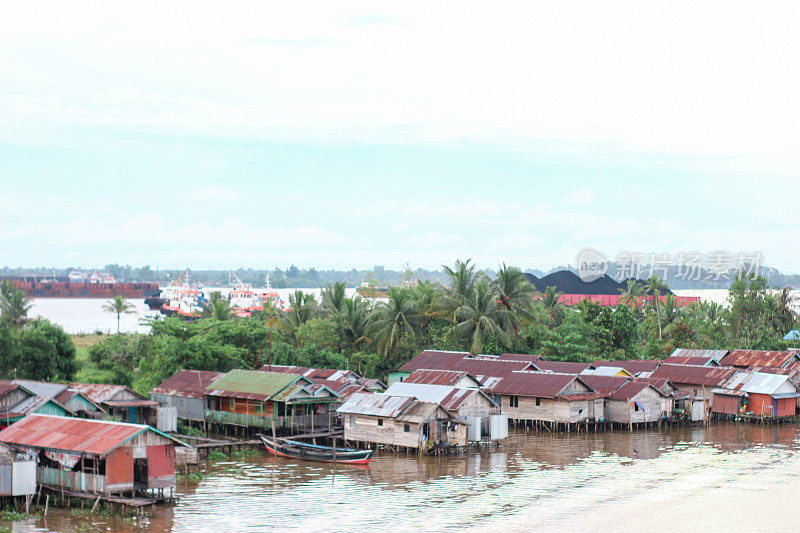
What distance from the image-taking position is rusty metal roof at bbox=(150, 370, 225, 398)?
51.6m

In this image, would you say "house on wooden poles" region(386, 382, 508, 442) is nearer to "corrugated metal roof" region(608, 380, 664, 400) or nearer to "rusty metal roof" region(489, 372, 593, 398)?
"rusty metal roof" region(489, 372, 593, 398)

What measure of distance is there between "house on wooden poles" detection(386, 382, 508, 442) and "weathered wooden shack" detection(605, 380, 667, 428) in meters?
9.15

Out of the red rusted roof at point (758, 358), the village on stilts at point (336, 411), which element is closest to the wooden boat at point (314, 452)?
the village on stilts at point (336, 411)

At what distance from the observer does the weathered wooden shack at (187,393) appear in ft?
168

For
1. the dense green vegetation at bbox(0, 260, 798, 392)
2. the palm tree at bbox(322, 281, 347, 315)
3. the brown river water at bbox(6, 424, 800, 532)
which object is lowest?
the brown river water at bbox(6, 424, 800, 532)

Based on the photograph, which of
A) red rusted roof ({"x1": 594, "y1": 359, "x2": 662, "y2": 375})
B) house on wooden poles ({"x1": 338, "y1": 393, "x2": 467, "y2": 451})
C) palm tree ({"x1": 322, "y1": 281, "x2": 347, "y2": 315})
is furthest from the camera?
palm tree ({"x1": 322, "y1": 281, "x2": 347, "y2": 315})

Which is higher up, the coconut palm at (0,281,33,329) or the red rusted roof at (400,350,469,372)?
the coconut palm at (0,281,33,329)

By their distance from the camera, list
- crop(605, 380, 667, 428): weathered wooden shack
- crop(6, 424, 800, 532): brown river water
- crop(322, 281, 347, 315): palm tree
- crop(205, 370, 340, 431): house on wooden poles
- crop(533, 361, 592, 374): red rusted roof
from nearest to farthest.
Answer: crop(6, 424, 800, 532): brown river water < crop(205, 370, 340, 431): house on wooden poles < crop(605, 380, 667, 428): weathered wooden shack < crop(533, 361, 592, 374): red rusted roof < crop(322, 281, 347, 315): palm tree

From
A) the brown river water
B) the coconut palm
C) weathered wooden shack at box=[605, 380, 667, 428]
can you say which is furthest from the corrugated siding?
the coconut palm

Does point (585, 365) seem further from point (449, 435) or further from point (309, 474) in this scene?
point (309, 474)

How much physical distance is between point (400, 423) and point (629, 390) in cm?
1709

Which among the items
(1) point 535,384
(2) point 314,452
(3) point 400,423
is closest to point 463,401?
(3) point 400,423

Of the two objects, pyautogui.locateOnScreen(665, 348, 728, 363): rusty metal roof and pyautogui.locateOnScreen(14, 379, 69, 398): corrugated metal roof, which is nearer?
pyautogui.locateOnScreen(14, 379, 69, 398): corrugated metal roof

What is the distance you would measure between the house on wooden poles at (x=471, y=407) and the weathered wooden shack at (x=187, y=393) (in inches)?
460
